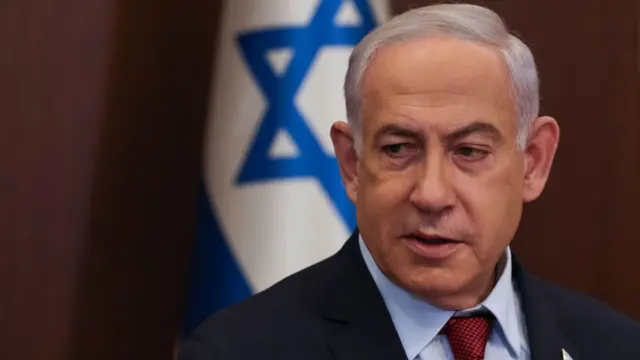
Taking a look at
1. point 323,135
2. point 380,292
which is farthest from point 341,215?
Answer: point 380,292

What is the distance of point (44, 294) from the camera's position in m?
1.87

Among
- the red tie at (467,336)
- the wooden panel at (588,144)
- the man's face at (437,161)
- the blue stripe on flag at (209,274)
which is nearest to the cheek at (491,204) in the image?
the man's face at (437,161)

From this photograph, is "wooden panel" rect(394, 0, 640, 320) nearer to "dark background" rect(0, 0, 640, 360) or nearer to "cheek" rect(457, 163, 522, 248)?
"dark background" rect(0, 0, 640, 360)

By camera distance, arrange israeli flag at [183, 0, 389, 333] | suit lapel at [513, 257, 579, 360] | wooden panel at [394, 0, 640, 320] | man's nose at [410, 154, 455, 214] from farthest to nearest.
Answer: wooden panel at [394, 0, 640, 320]
israeli flag at [183, 0, 389, 333]
suit lapel at [513, 257, 579, 360]
man's nose at [410, 154, 455, 214]

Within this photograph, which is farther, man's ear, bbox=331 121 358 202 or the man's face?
man's ear, bbox=331 121 358 202

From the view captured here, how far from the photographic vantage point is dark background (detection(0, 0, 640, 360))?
6.10 ft

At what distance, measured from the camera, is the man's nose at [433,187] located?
1.14 metres

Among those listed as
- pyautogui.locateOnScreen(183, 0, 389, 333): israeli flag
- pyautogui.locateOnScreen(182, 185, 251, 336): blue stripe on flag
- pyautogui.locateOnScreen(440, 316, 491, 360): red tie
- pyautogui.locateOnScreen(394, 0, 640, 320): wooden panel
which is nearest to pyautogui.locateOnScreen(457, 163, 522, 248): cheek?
pyautogui.locateOnScreen(440, 316, 491, 360): red tie

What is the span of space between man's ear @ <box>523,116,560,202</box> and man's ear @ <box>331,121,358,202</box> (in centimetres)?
24

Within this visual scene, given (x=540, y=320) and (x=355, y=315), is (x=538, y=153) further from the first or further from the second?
(x=355, y=315)

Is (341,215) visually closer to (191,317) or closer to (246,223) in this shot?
(246,223)

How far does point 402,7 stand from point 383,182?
0.98 meters

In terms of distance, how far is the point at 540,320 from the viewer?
4.28 ft

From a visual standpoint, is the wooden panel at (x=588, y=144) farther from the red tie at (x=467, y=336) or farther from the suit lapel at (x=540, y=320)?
the red tie at (x=467, y=336)
